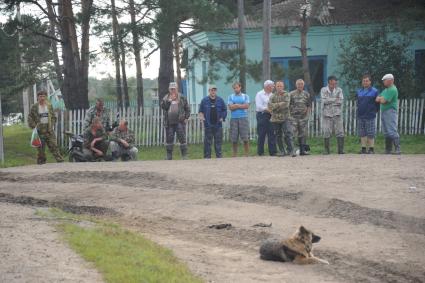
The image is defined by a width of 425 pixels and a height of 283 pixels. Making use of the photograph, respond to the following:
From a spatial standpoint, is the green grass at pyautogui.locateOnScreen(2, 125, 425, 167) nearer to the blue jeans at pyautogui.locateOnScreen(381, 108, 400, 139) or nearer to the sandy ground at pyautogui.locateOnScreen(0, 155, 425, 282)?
the blue jeans at pyautogui.locateOnScreen(381, 108, 400, 139)

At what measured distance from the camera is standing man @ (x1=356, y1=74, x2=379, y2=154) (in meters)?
17.4

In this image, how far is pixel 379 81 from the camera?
1032 inches

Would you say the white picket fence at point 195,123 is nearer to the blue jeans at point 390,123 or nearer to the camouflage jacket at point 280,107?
the blue jeans at point 390,123

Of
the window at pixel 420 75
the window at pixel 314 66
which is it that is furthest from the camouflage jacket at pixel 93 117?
the window at pixel 314 66

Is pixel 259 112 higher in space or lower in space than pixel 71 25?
lower

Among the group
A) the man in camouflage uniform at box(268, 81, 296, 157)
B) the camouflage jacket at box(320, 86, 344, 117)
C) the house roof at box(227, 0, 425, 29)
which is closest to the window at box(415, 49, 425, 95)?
the house roof at box(227, 0, 425, 29)

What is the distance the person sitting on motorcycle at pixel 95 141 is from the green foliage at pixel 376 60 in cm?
1159

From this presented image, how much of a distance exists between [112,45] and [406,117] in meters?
9.64

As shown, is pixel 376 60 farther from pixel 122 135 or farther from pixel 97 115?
pixel 97 115

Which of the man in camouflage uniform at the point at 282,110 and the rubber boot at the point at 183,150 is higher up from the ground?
the man in camouflage uniform at the point at 282,110

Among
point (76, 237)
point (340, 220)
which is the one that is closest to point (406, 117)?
point (340, 220)

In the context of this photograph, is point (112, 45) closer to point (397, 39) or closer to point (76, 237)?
point (397, 39)

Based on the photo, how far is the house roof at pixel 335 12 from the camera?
2950 centimetres

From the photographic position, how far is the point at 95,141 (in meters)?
18.5
